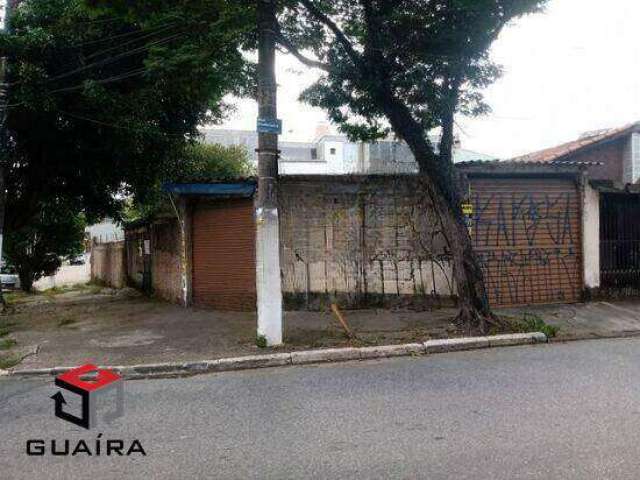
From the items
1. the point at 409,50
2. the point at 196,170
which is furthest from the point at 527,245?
the point at 196,170

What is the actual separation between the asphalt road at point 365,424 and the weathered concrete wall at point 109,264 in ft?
44.4

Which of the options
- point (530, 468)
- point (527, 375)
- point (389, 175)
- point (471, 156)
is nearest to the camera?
point (530, 468)

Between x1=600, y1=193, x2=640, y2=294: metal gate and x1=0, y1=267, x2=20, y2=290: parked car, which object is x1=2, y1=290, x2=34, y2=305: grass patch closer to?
x1=0, y1=267, x2=20, y2=290: parked car

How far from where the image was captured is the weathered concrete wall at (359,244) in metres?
10.5

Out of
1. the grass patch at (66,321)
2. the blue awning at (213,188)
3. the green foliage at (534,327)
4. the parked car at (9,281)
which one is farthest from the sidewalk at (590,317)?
the parked car at (9,281)

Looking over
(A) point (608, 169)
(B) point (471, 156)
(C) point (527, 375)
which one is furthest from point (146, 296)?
(B) point (471, 156)

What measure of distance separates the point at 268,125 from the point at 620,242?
28.2 ft

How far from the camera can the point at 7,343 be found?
8.36 m

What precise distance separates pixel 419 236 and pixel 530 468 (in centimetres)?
748

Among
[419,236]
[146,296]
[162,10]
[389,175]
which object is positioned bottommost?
[146,296]

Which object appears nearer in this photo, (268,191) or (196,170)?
(268,191)

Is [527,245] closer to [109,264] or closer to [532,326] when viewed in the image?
[532,326]

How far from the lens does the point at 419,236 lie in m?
10.7

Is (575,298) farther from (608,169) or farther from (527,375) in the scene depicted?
(608,169)
